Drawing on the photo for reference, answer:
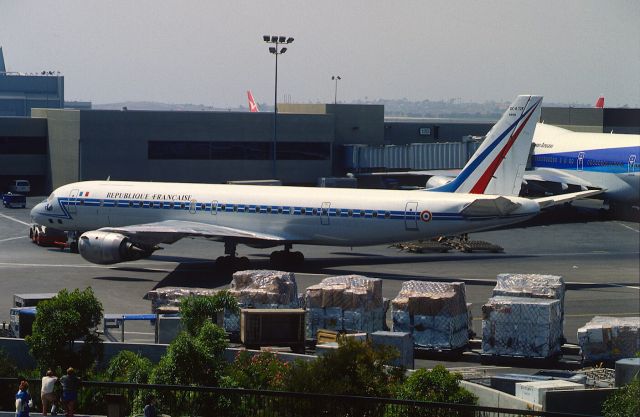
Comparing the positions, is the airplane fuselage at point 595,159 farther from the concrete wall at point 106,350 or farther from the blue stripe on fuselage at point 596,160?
the concrete wall at point 106,350

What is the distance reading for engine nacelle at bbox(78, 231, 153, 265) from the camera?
5769 centimetres

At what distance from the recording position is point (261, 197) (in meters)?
61.6

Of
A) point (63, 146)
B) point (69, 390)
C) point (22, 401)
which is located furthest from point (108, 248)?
point (63, 146)

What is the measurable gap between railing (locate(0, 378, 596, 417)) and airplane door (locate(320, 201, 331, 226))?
97.5 feet

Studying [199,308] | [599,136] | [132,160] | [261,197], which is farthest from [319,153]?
[199,308]

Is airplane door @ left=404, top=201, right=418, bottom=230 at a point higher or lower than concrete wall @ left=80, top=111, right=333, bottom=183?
lower

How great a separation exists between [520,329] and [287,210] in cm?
2198

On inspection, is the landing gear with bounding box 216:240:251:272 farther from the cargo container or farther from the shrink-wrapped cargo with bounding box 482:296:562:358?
the shrink-wrapped cargo with bounding box 482:296:562:358

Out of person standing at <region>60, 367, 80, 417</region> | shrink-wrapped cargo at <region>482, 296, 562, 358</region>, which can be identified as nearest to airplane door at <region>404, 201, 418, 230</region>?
shrink-wrapped cargo at <region>482, 296, 562, 358</region>

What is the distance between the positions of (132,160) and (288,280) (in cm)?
5399

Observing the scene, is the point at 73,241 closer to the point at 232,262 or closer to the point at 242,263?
the point at 232,262

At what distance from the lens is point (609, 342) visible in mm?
40156

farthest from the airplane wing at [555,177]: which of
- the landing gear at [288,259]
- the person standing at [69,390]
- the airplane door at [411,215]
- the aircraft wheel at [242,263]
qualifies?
the person standing at [69,390]

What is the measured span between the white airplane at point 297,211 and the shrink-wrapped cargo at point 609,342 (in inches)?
675
